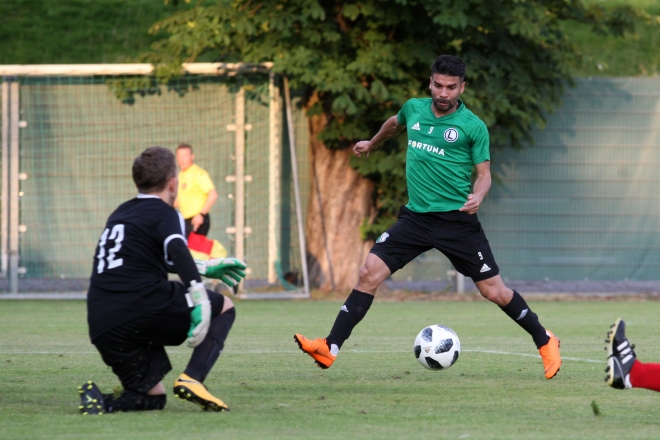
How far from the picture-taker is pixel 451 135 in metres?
7.12

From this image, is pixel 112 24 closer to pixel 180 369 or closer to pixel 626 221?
pixel 626 221

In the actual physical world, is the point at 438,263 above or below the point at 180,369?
below

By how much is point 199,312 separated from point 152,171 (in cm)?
78

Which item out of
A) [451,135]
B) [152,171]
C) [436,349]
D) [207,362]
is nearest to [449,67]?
[451,135]

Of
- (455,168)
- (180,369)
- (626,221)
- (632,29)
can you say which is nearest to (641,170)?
(626,221)

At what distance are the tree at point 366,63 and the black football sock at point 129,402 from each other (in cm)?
927

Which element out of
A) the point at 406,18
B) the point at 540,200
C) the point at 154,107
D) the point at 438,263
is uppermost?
the point at 406,18

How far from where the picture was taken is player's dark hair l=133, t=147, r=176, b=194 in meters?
5.15

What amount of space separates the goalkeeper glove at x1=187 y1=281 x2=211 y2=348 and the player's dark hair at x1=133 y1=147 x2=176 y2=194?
0.59 metres

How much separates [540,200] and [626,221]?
4.74 feet

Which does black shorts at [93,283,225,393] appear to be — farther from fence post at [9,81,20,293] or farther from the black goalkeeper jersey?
fence post at [9,81,20,293]

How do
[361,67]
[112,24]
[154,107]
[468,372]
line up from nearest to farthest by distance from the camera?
[468,372], [361,67], [154,107], [112,24]

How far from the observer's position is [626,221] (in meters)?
16.4

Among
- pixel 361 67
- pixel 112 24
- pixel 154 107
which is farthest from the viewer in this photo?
pixel 112 24
